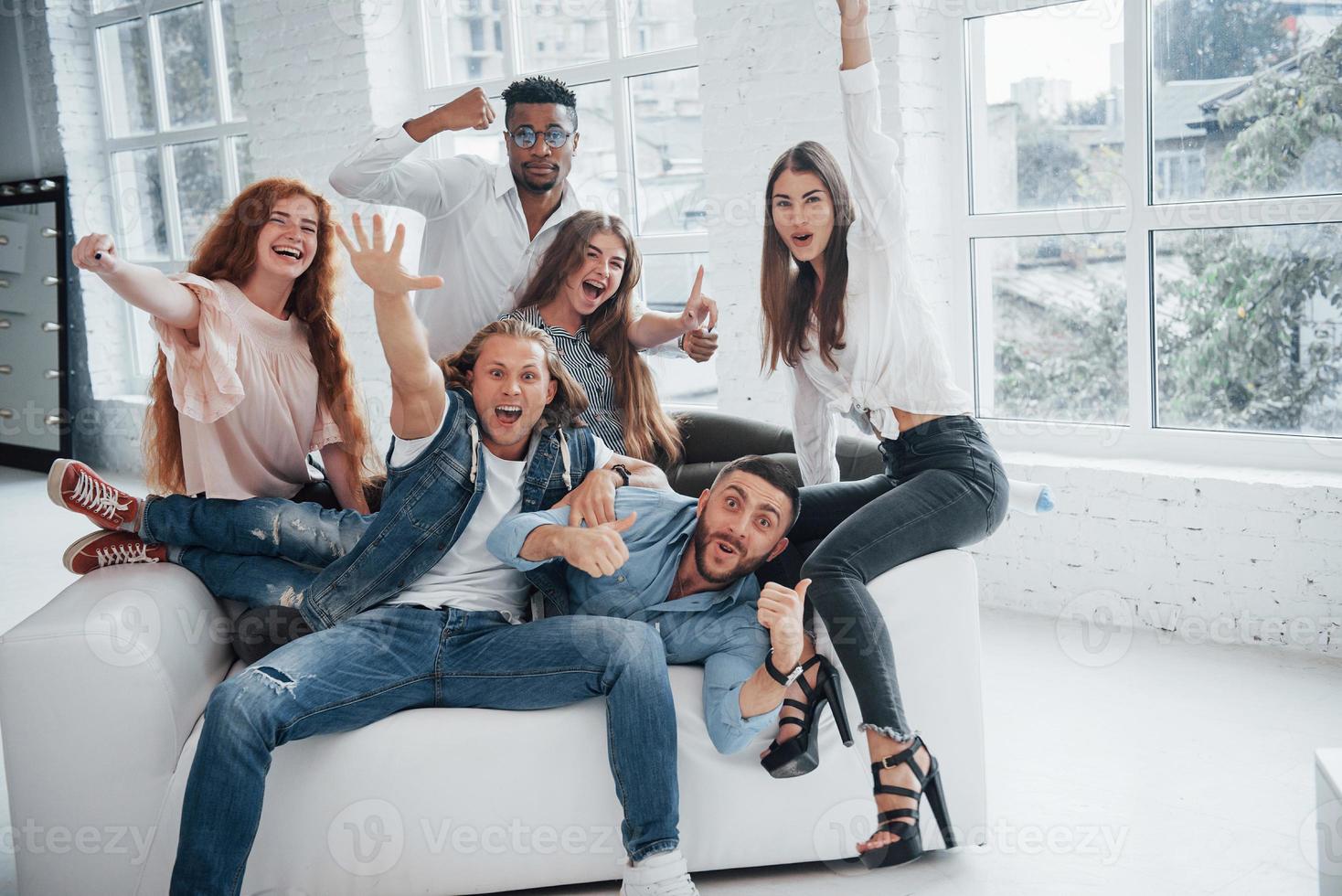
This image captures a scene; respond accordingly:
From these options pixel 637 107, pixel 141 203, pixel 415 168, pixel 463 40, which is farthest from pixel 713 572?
pixel 141 203

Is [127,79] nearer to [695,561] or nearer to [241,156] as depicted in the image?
[241,156]

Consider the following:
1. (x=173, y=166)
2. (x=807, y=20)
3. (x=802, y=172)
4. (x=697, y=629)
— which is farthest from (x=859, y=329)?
(x=173, y=166)

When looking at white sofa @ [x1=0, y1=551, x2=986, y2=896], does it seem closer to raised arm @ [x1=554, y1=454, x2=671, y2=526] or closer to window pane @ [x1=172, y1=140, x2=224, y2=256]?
raised arm @ [x1=554, y1=454, x2=671, y2=526]

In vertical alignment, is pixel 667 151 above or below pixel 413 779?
above

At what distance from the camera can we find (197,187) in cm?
605

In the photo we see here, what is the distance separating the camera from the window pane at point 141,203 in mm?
6242

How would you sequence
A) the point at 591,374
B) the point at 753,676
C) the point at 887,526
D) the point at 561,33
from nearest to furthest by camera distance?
the point at 753,676
the point at 887,526
the point at 591,374
the point at 561,33

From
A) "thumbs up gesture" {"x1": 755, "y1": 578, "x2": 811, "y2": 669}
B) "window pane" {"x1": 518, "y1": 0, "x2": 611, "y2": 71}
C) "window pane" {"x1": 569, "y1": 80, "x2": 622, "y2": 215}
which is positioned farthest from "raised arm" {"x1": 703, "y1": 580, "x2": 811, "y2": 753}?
"window pane" {"x1": 518, "y1": 0, "x2": 611, "y2": 71}

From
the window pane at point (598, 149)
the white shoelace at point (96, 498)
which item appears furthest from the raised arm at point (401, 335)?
the window pane at point (598, 149)

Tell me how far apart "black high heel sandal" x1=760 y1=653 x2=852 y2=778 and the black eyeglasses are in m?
1.50

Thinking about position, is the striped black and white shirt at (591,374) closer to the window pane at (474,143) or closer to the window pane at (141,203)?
the window pane at (474,143)

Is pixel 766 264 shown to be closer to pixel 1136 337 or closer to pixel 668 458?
pixel 668 458

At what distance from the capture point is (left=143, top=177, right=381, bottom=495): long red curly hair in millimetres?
2572

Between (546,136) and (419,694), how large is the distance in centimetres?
147
